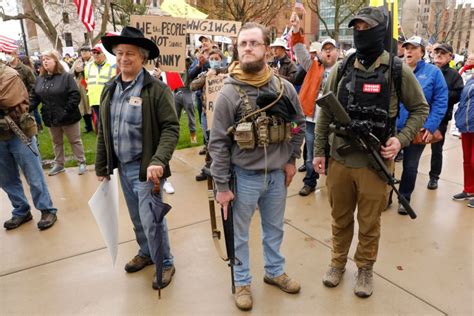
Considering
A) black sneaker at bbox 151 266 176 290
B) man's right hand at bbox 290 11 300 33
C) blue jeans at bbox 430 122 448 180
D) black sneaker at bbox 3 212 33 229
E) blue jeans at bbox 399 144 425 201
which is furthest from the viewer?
blue jeans at bbox 430 122 448 180

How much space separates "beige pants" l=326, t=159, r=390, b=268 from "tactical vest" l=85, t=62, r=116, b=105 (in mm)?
5325

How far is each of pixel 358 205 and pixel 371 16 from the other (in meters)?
1.38

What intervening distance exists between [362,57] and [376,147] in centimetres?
64

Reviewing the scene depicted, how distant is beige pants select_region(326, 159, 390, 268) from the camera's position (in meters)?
2.67

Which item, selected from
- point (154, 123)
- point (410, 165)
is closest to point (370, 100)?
point (154, 123)

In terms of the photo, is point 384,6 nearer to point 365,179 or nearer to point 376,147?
point 376,147

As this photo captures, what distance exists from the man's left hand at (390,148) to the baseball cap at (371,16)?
2.65 feet

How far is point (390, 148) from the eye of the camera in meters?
2.57

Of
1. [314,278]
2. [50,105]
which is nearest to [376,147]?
[314,278]

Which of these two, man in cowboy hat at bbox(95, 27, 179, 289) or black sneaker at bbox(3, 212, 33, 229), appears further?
black sneaker at bbox(3, 212, 33, 229)

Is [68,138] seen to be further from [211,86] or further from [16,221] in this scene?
[211,86]

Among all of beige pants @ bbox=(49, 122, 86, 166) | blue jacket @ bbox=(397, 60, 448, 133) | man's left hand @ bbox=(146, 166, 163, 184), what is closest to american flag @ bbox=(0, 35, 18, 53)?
beige pants @ bbox=(49, 122, 86, 166)

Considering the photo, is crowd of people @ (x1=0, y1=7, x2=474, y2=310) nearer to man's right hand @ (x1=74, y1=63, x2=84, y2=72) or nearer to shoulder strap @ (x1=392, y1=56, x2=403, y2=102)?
shoulder strap @ (x1=392, y1=56, x2=403, y2=102)

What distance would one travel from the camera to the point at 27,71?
7.10 meters
